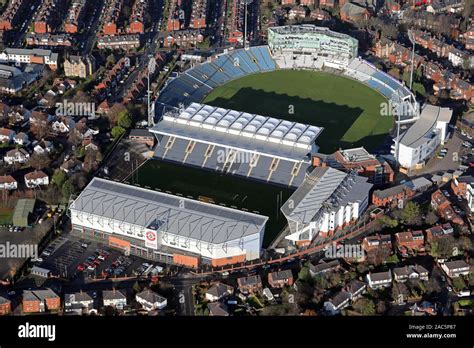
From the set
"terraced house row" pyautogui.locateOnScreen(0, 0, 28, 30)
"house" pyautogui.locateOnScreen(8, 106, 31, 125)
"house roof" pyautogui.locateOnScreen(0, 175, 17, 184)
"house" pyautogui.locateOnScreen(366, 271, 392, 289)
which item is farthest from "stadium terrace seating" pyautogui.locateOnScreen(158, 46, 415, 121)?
"house" pyautogui.locateOnScreen(366, 271, 392, 289)

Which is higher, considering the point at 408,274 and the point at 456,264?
the point at 456,264

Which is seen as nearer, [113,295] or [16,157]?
[113,295]

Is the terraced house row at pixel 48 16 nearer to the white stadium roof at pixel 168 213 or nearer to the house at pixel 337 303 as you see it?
the white stadium roof at pixel 168 213

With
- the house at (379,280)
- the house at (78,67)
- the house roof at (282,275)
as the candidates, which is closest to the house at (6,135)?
the house at (78,67)

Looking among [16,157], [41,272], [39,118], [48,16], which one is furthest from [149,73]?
[41,272]

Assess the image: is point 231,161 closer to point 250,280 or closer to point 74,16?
point 250,280
